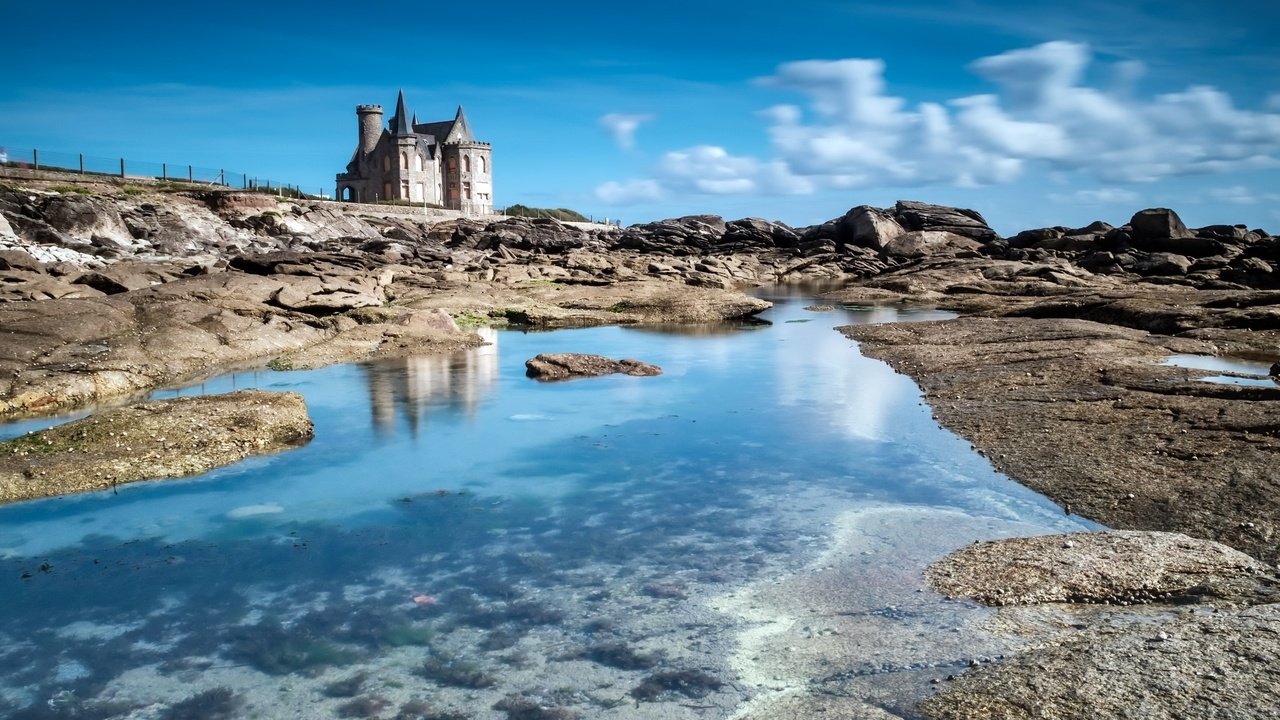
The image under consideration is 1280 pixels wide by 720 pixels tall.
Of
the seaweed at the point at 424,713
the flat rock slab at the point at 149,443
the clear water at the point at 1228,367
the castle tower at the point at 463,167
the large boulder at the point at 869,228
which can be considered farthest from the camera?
the castle tower at the point at 463,167

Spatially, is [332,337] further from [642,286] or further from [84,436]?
[642,286]

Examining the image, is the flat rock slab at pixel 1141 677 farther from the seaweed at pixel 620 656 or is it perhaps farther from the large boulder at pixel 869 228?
the large boulder at pixel 869 228

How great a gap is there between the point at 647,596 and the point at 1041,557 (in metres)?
2.57

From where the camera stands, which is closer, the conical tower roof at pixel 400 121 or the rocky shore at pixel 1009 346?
the rocky shore at pixel 1009 346

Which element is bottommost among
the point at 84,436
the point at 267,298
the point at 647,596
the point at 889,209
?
the point at 647,596

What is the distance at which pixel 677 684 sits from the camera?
445cm

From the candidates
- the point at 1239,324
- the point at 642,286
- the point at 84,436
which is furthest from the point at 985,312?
the point at 84,436

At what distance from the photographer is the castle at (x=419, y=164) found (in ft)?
283

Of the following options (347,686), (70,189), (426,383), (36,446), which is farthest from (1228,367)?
(70,189)

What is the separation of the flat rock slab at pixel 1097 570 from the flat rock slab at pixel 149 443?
6.87 metres

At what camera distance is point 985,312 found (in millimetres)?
23266

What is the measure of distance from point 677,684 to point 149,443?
258 inches

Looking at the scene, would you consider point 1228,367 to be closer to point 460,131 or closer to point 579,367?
point 579,367

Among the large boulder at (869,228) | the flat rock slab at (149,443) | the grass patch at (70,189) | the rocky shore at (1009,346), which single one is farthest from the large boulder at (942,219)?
the flat rock slab at (149,443)
